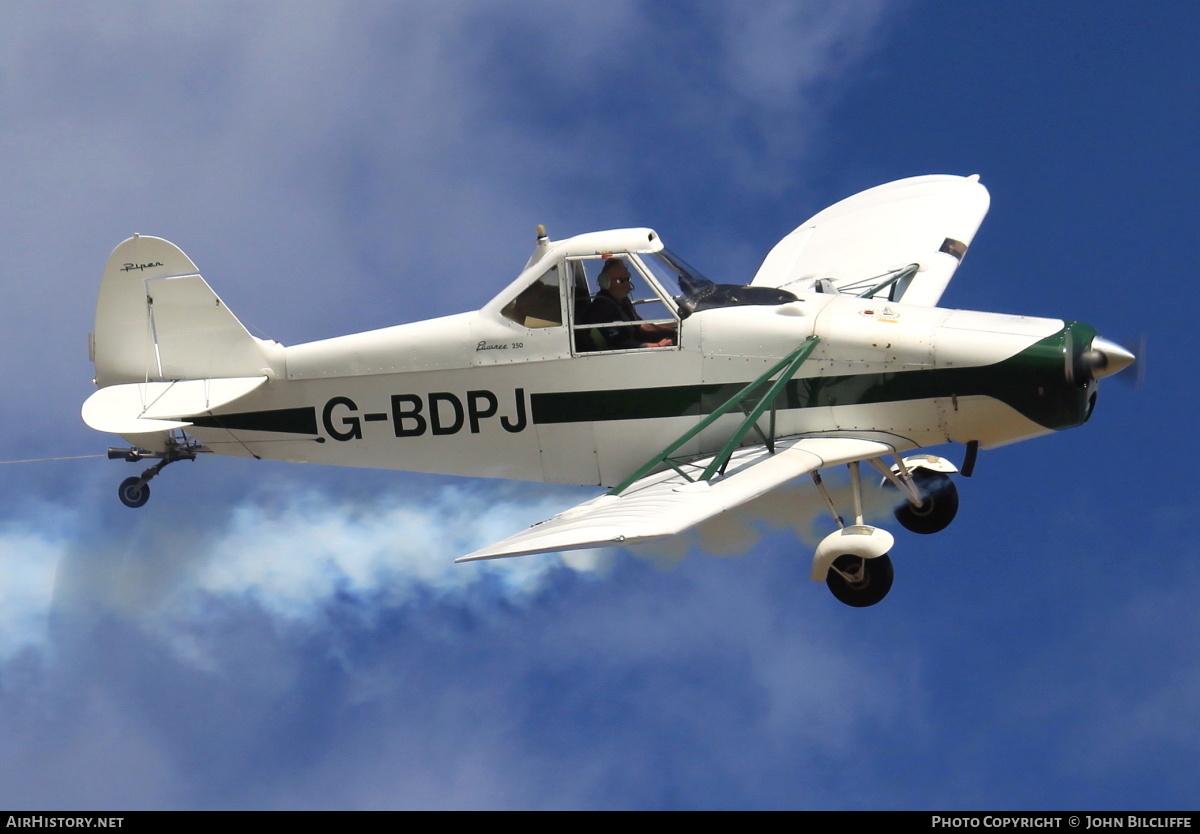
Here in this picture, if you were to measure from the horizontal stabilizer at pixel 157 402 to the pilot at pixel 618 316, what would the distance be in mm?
3461

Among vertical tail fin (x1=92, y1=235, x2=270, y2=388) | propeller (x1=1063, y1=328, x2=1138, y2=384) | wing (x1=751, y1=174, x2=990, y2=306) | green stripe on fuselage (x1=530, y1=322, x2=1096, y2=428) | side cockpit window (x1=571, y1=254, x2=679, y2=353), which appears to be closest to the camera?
propeller (x1=1063, y1=328, x2=1138, y2=384)

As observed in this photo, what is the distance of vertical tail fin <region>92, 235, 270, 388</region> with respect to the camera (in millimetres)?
18406

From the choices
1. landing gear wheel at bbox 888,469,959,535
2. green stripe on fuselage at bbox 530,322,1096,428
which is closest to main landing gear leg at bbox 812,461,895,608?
green stripe on fuselage at bbox 530,322,1096,428

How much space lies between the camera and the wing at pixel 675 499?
14.6 m

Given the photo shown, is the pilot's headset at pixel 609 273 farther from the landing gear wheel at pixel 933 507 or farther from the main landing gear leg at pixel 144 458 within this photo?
the main landing gear leg at pixel 144 458

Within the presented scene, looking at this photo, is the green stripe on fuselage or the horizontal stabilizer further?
the horizontal stabilizer

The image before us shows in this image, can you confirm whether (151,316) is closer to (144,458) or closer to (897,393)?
(144,458)

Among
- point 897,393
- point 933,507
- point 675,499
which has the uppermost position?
point 897,393

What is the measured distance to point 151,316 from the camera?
1847 cm

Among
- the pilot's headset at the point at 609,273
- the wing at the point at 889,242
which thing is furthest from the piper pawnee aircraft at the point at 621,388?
the wing at the point at 889,242

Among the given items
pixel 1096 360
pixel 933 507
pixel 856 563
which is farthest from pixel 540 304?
pixel 1096 360

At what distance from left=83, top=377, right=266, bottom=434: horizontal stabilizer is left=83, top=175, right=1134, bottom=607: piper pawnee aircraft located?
2 cm

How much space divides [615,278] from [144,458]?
5306 millimetres

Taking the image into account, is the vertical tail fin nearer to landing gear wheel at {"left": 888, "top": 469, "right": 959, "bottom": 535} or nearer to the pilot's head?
the pilot's head
